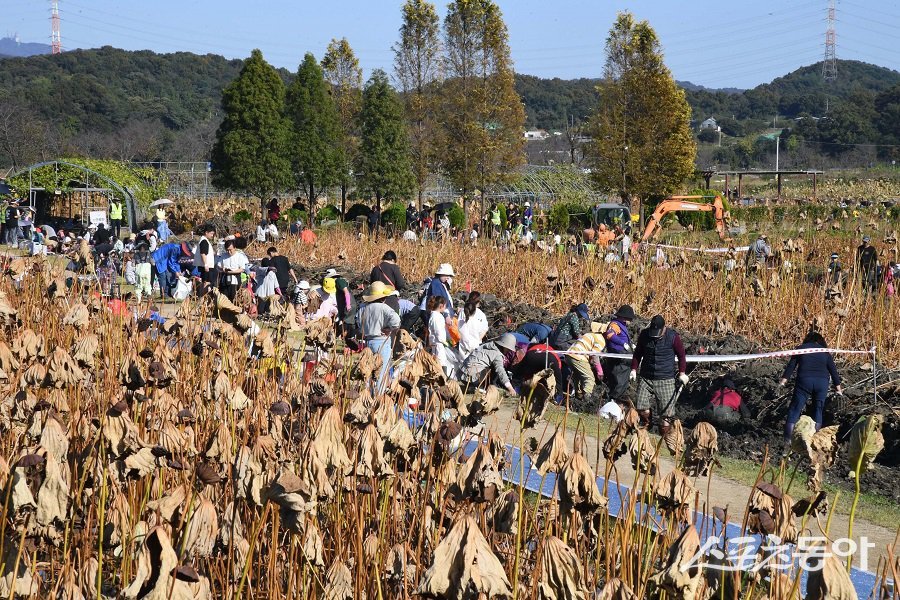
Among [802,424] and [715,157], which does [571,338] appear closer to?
[802,424]

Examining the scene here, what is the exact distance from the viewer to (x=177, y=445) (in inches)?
131

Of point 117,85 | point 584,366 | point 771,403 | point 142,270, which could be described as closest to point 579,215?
point 142,270

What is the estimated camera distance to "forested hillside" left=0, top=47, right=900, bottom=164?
5419 cm

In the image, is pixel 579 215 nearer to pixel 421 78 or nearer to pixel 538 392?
pixel 421 78

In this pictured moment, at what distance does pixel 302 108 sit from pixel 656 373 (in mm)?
24441

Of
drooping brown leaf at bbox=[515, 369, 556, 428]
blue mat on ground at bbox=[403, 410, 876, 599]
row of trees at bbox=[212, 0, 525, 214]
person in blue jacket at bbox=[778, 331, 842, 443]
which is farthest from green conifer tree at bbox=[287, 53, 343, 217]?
drooping brown leaf at bbox=[515, 369, 556, 428]

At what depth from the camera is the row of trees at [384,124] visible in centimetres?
2906

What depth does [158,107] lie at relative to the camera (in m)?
74.4

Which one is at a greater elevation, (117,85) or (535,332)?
(117,85)

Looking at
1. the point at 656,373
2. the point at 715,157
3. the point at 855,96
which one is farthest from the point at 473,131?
the point at 855,96

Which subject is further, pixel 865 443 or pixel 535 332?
pixel 535 332

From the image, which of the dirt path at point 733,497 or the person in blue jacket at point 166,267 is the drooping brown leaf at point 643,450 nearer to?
the dirt path at point 733,497

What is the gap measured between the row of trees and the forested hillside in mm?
8874

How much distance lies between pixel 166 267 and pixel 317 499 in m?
13.1
